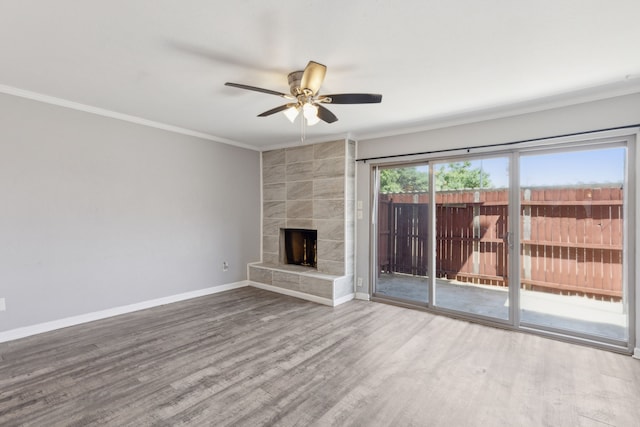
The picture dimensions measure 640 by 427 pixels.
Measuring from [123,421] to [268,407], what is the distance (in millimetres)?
892

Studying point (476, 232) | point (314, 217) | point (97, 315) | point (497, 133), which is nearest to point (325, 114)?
point (497, 133)

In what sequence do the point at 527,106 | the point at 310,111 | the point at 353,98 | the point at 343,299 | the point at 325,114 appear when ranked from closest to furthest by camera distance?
the point at 353,98 < the point at 310,111 < the point at 325,114 < the point at 527,106 < the point at 343,299

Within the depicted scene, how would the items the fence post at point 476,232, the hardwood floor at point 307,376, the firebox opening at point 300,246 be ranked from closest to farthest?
the hardwood floor at point 307,376, the fence post at point 476,232, the firebox opening at point 300,246

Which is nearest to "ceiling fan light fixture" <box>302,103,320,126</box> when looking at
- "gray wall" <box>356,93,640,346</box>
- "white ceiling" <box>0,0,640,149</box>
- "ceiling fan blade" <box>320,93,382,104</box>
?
"ceiling fan blade" <box>320,93,382,104</box>

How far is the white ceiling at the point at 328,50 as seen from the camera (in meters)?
1.78

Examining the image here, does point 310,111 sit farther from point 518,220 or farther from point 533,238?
point 533,238

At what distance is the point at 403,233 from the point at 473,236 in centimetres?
94

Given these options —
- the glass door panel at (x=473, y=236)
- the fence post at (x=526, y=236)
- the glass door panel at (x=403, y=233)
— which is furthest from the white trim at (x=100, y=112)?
the fence post at (x=526, y=236)

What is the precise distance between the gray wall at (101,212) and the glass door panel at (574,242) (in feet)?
13.8

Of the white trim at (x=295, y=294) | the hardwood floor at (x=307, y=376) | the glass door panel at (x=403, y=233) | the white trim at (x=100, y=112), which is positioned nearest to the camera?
the hardwood floor at (x=307, y=376)

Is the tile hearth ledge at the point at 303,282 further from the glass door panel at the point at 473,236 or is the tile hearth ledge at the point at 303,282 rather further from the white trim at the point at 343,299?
the glass door panel at the point at 473,236

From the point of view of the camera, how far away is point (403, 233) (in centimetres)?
445

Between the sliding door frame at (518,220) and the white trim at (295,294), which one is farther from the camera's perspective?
the white trim at (295,294)

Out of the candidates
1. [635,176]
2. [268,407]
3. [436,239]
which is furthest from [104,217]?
[635,176]
